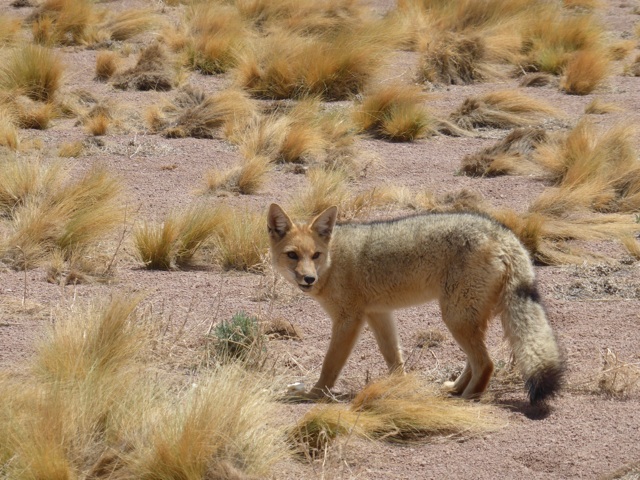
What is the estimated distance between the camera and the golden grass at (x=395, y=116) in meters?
13.0

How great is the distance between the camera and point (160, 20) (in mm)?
18562

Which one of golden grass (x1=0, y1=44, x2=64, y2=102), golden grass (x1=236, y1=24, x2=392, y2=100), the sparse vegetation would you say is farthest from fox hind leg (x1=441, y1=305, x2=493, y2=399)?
golden grass (x1=0, y1=44, x2=64, y2=102)

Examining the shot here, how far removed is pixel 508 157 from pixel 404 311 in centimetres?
438

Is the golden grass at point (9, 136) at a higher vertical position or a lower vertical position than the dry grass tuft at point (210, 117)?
higher

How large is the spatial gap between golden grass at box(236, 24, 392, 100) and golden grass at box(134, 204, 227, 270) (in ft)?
17.3

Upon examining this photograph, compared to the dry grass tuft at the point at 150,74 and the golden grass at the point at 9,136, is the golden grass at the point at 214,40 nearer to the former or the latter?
the dry grass tuft at the point at 150,74

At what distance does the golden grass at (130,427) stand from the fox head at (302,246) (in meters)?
0.84

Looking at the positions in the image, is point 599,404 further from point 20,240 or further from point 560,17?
point 560,17

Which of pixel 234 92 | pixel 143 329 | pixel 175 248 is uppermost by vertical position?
pixel 143 329

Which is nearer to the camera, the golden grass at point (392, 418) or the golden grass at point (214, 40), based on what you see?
the golden grass at point (392, 418)

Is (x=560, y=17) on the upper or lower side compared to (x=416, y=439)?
lower

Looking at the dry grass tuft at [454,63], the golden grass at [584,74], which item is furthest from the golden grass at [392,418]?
the dry grass tuft at [454,63]

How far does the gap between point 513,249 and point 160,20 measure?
546 inches

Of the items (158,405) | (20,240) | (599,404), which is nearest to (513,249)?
(599,404)
